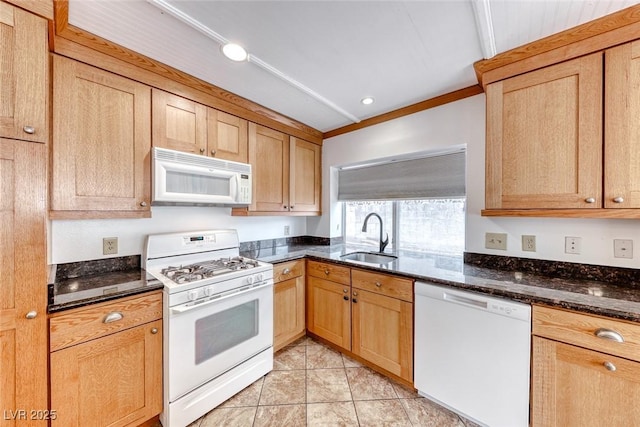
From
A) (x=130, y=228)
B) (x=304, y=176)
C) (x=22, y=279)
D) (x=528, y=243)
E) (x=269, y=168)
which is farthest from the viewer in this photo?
(x=304, y=176)

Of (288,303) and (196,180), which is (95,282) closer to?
(196,180)

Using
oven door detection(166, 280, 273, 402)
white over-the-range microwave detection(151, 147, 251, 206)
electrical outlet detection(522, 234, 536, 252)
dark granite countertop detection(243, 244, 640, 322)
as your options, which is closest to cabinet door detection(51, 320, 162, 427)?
oven door detection(166, 280, 273, 402)

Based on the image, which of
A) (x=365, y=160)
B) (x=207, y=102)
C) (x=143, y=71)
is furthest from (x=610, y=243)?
(x=143, y=71)

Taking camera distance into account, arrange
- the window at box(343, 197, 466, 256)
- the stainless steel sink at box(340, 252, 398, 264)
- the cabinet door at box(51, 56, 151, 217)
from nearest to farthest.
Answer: the cabinet door at box(51, 56, 151, 217)
the window at box(343, 197, 466, 256)
the stainless steel sink at box(340, 252, 398, 264)

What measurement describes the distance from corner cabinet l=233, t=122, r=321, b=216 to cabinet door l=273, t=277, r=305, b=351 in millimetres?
734

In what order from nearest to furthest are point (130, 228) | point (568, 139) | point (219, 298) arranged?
point (568, 139), point (219, 298), point (130, 228)

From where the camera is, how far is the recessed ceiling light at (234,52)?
1468 mm

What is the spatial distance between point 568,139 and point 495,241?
0.78m

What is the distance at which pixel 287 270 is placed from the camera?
7.34 feet

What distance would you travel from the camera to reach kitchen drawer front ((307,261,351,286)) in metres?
2.10

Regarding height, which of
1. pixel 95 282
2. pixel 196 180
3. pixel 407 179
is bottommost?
pixel 95 282

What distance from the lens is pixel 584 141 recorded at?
1.35 metres

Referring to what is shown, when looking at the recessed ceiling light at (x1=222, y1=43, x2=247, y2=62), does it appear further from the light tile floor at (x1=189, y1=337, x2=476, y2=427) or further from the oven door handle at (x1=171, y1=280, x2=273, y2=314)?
the light tile floor at (x1=189, y1=337, x2=476, y2=427)

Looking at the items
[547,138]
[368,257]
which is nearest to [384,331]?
[368,257]
